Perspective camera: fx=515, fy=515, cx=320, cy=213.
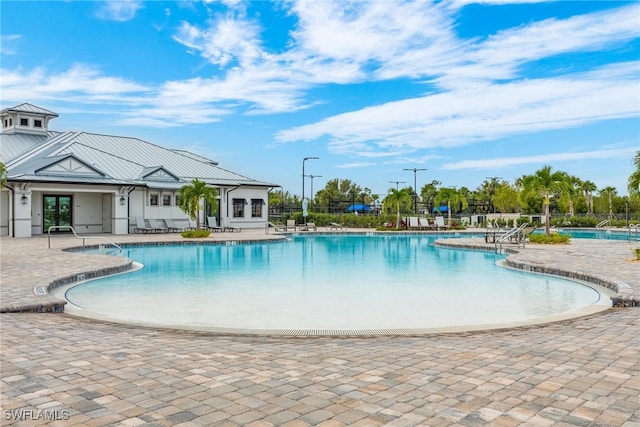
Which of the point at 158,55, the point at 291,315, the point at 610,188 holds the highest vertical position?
the point at 158,55

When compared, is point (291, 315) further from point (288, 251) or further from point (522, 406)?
point (288, 251)

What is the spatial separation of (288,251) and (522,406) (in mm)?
17059

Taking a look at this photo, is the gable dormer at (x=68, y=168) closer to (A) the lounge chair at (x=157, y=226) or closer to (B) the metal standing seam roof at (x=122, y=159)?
(B) the metal standing seam roof at (x=122, y=159)

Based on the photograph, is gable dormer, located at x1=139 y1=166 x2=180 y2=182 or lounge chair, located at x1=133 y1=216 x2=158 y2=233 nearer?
lounge chair, located at x1=133 y1=216 x2=158 y2=233

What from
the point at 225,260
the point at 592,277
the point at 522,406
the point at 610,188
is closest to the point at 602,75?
the point at 592,277

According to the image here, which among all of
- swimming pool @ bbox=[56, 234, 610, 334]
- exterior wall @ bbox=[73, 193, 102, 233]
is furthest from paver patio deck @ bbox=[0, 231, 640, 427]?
exterior wall @ bbox=[73, 193, 102, 233]

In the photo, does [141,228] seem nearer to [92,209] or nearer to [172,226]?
[172,226]

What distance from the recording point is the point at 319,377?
4285 mm

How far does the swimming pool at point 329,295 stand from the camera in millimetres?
7723

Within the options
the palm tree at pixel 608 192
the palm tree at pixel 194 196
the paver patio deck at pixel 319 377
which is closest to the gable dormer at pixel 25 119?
the palm tree at pixel 194 196

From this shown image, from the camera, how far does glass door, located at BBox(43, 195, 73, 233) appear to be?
2700 centimetres

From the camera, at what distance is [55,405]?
3.60m

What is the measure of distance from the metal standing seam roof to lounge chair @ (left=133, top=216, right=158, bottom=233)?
2.15 m

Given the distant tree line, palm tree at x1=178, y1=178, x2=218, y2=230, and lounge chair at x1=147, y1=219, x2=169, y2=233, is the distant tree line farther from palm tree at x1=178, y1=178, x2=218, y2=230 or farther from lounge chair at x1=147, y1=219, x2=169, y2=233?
lounge chair at x1=147, y1=219, x2=169, y2=233
